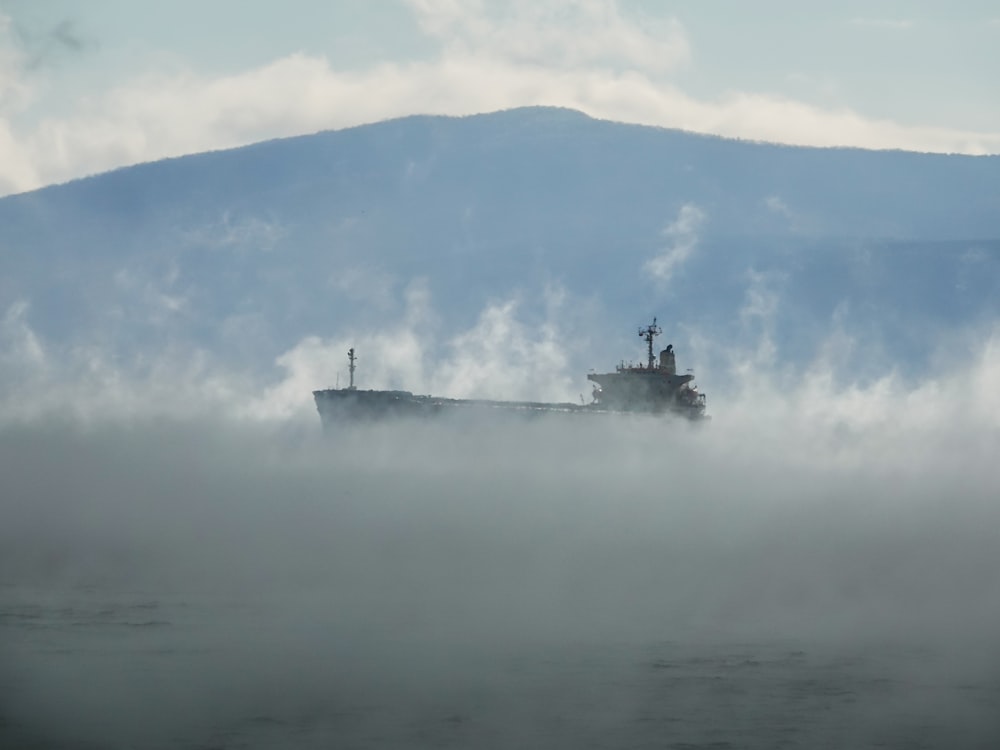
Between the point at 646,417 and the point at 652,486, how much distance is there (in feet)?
64.8

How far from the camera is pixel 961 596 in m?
68.4

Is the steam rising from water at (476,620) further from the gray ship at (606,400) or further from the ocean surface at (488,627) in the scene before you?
the gray ship at (606,400)

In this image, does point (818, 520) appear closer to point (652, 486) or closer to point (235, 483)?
point (652, 486)

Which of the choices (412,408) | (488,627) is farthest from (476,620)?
(412,408)

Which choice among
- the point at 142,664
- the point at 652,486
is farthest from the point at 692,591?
the point at 652,486

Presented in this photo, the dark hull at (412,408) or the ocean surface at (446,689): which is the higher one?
the dark hull at (412,408)

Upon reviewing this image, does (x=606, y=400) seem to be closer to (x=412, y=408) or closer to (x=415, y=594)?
(x=412, y=408)

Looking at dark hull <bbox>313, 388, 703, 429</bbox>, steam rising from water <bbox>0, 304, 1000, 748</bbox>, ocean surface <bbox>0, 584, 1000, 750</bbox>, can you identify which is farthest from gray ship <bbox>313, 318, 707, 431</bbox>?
ocean surface <bbox>0, 584, 1000, 750</bbox>

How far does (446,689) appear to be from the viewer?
4912cm

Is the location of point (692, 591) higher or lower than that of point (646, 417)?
lower

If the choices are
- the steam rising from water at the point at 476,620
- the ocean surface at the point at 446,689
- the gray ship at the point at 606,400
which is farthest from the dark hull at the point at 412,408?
the ocean surface at the point at 446,689

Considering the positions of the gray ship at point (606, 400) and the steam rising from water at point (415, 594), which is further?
the gray ship at point (606, 400)

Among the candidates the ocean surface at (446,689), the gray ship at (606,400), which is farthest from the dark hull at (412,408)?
the ocean surface at (446,689)

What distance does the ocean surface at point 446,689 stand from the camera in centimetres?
4403
